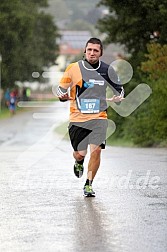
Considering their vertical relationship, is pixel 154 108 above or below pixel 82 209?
below

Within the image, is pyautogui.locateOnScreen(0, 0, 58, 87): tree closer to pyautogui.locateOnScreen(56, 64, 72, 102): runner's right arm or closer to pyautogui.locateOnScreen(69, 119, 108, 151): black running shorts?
pyautogui.locateOnScreen(69, 119, 108, 151): black running shorts

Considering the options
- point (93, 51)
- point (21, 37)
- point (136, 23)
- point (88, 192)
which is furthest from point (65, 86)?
point (21, 37)

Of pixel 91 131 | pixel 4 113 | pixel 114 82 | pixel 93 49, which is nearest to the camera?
pixel 93 49

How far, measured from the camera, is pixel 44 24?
8181 centimetres

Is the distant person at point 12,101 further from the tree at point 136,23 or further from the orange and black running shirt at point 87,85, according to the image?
the orange and black running shirt at point 87,85

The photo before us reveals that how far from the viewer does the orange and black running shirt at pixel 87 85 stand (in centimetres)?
1052

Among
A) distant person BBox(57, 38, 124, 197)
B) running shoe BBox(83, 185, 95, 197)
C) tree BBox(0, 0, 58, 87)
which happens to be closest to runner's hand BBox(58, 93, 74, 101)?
distant person BBox(57, 38, 124, 197)

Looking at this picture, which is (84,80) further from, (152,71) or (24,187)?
(152,71)

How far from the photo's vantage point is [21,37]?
217ft

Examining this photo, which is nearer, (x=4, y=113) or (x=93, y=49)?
(x=93, y=49)

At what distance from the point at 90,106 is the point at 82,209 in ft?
5.46

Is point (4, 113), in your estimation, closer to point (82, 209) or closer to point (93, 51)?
point (93, 51)

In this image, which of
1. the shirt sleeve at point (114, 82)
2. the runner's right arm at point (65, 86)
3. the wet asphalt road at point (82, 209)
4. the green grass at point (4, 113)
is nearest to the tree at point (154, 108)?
the wet asphalt road at point (82, 209)

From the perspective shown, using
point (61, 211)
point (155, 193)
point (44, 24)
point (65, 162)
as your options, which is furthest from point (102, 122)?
point (44, 24)
